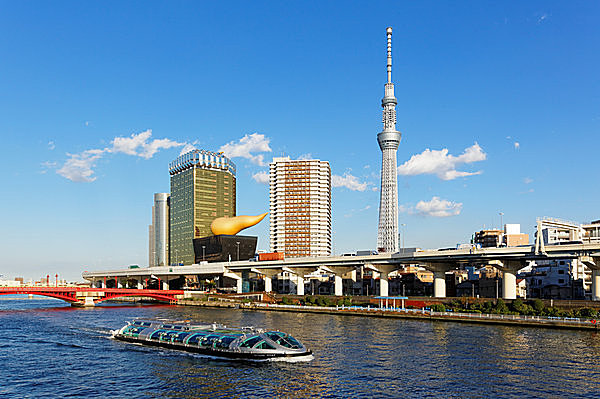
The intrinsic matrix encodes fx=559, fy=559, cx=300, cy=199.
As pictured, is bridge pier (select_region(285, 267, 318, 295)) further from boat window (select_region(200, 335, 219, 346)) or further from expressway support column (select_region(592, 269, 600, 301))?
boat window (select_region(200, 335, 219, 346))

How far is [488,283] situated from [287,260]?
57.6 metres

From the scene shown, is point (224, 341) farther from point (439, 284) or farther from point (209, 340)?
point (439, 284)

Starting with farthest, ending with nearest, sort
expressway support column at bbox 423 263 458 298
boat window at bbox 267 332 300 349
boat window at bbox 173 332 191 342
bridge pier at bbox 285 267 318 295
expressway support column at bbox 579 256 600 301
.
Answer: bridge pier at bbox 285 267 318 295 < expressway support column at bbox 423 263 458 298 < expressway support column at bbox 579 256 600 301 < boat window at bbox 173 332 191 342 < boat window at bbox 267 332 300 349

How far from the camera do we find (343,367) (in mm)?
56812

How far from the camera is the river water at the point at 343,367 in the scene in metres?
48.1

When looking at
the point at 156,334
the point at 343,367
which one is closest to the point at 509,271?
the point at 343,367

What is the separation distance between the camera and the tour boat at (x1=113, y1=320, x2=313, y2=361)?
60.8 metres

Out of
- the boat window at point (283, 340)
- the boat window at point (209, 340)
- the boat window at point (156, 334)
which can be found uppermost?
the boat window at point (283, 340)

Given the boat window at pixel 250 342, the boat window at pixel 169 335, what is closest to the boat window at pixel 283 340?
the boat window at pixel 250 342

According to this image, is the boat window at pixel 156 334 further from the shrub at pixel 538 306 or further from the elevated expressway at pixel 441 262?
the elevated expressway at pixel 441 262

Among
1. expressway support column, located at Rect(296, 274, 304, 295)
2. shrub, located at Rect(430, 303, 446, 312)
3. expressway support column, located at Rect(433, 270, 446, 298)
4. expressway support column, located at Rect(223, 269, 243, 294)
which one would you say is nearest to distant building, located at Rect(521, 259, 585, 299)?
expressway support column, located at Rect(433, 270, 446, 298)

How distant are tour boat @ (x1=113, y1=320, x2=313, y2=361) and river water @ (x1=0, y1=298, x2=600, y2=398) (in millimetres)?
1575

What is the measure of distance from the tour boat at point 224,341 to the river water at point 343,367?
1575 mm

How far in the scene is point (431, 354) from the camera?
63.2 m
